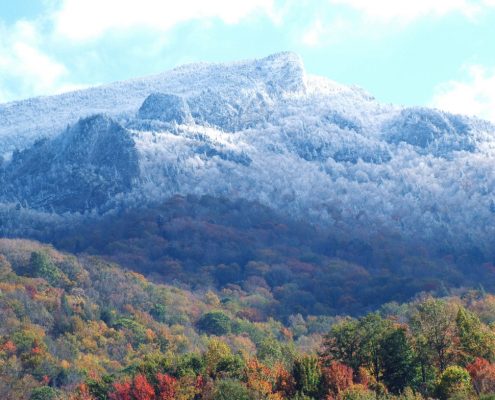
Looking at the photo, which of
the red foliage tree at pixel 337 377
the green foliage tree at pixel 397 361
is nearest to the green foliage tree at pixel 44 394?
the red foliage tree at pixel 337 377

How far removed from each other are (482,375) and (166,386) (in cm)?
3097

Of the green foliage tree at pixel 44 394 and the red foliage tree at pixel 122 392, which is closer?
the red foliage tree at pixel 122 392

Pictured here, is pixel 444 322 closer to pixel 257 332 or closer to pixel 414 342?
pixel 414 342

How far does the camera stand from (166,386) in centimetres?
8394

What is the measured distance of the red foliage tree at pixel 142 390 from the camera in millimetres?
83200

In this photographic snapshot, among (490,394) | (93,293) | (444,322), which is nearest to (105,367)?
(93,293)

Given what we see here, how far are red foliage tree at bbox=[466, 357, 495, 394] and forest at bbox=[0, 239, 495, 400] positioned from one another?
0.40ft

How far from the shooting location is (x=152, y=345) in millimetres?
151000

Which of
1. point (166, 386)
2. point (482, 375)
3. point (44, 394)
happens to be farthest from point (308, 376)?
point (44, 394)

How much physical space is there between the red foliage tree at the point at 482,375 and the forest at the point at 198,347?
0.40 ft

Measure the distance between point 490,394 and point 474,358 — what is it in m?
13.0

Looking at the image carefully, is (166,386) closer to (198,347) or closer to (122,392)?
(122,392)

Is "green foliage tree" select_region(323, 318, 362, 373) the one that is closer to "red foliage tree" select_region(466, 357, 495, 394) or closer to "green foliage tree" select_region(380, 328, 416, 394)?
"green foliage tree" select_region(380, 328, 416, 394)

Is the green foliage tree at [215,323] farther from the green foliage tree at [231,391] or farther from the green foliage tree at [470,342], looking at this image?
the green foliage tree at [470,342]
